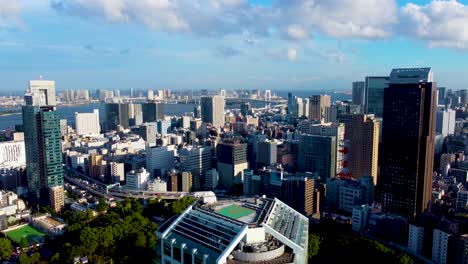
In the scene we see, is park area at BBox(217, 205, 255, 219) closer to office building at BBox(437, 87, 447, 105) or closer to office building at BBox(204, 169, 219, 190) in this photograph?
office building at BBox(204, 169, 219, 190)

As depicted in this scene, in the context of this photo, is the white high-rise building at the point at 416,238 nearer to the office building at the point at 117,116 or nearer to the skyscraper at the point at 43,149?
the skyscraper at the point at 43,149

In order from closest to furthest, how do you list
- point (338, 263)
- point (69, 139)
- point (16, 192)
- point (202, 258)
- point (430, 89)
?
point (202, 258) → point (338, 263) → point (430, 89) → point (16, 192) → point (69, 139)

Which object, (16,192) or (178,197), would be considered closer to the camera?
(178,197)

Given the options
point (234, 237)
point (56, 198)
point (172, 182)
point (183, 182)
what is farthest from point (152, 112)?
point (234, 237)

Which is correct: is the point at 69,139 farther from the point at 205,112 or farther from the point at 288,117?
the point at 288,117

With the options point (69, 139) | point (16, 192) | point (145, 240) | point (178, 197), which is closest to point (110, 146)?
point (69, 139)
